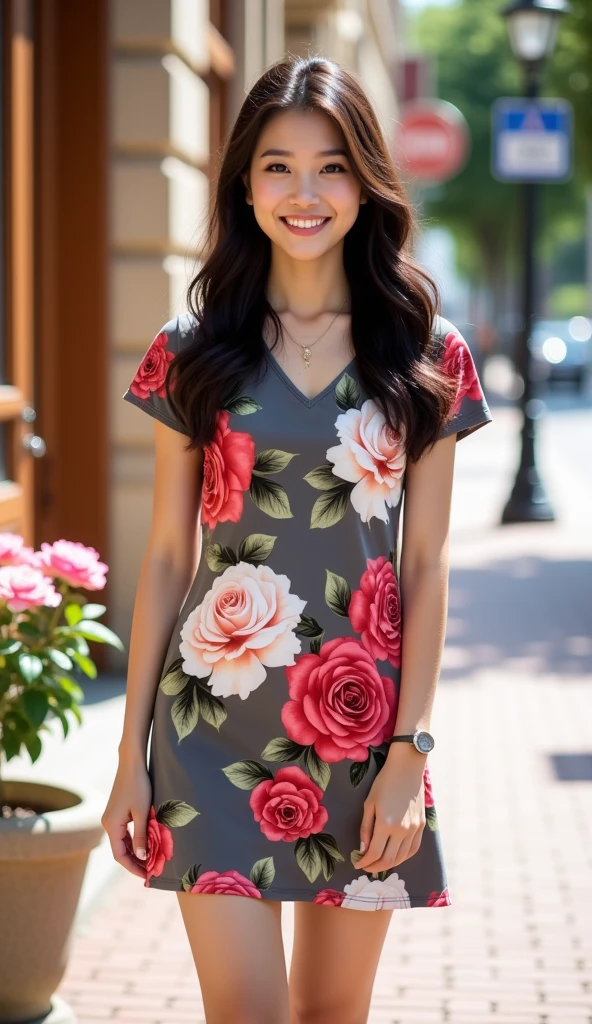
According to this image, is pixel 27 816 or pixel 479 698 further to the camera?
pixel 479 698

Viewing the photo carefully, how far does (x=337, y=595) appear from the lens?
2514 mm

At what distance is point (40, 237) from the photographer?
7047mm

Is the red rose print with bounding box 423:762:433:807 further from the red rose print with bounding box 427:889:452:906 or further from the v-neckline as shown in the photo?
the v-neckline

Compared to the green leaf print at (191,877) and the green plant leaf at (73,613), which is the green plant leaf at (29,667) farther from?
the green leaf print at (191,877)

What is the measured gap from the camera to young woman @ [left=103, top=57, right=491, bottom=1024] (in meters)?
2.48

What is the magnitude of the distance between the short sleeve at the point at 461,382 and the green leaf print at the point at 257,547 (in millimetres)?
385

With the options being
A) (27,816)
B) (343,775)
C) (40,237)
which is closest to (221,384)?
(343,775)

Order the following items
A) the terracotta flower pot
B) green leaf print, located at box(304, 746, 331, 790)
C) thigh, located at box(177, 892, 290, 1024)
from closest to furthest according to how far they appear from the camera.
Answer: thigh, located at box(177, 892, 290, 1024)
green leaf print, located at box(304, 746, 331, 790)
the terracotta flower pot

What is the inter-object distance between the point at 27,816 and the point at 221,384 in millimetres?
1674

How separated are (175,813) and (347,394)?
0.75m

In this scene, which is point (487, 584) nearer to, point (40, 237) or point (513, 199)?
point (40, 237)

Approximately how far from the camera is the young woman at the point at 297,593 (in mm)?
2479

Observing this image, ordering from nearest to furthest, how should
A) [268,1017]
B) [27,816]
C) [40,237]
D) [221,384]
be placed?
[268,1017]
[221,384]
[27,816]
[40,237]

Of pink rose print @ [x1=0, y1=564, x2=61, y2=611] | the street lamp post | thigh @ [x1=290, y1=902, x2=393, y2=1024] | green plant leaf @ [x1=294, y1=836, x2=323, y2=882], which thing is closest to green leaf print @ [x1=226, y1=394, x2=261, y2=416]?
green plant leaf @ [x1=294, y1=836, x2=323, y2=882]
